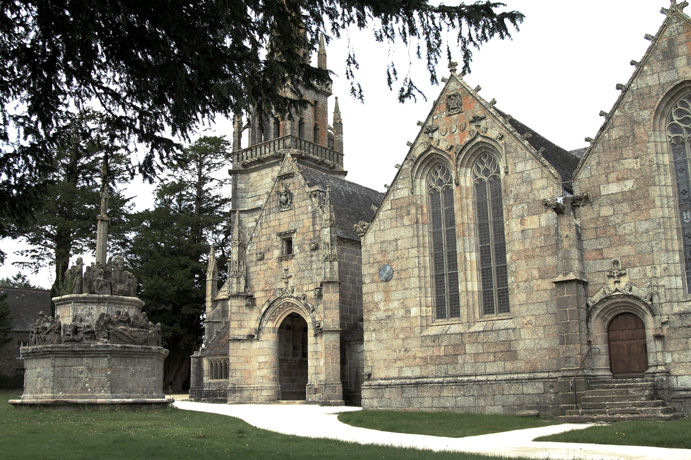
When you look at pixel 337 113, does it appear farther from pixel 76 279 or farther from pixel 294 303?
pixel 76 279

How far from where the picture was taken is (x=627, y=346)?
20719 mm

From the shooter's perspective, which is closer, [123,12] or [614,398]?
[123,12]

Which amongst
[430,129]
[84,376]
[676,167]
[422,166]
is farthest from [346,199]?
[676,167]

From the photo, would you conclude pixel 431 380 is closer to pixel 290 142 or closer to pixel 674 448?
pixel 674 448

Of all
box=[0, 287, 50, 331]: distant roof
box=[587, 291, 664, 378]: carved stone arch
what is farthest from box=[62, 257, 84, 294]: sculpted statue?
box=[0, 287, 50, 331]: distant roof

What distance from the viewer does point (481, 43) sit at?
9992 mm

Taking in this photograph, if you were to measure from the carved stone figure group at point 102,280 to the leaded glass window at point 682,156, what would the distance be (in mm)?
16954

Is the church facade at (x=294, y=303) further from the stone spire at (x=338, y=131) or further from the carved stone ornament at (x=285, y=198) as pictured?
the stone spire at (x=338, y=131)

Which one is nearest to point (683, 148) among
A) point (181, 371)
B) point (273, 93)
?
point (273, 93)

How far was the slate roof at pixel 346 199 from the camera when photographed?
32609mm

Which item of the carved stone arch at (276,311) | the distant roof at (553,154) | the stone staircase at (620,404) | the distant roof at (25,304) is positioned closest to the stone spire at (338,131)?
the carved stone arch at (276,311)

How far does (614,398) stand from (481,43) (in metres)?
13.0

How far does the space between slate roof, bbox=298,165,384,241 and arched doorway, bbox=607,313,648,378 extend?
13023mm

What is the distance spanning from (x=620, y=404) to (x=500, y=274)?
19.5 ft
